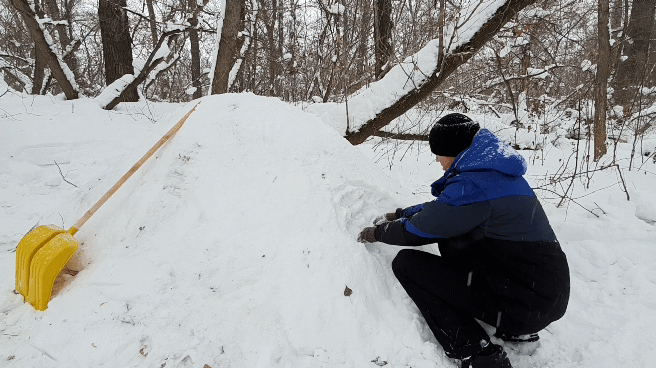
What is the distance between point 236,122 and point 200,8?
4520mm

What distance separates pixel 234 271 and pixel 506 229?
4.89ft

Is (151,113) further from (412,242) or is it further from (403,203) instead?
(412,242)

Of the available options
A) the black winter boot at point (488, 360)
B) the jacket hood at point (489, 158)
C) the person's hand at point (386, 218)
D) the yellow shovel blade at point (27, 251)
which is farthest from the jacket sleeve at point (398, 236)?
the yellow shovel blade at point (27, 251)

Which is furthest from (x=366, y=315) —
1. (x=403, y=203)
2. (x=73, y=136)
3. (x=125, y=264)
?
(x=73, y=136)

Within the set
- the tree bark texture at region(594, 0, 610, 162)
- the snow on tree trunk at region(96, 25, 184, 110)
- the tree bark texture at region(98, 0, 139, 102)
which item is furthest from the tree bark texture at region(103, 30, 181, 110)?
the tree bark texture at region(594, 0, 610, 162)

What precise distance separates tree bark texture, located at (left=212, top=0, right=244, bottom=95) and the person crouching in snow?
3561mm

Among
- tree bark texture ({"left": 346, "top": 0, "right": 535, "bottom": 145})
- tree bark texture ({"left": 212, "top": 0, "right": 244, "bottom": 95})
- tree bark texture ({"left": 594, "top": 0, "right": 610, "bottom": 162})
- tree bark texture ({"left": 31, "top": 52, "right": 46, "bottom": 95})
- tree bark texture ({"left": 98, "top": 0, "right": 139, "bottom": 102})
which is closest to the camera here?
tree bark texture ({"left": 346, "top": 0, "right": 535, "bottom": 145})

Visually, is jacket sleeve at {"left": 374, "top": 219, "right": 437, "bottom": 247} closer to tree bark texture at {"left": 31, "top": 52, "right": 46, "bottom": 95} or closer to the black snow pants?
the black snow pants

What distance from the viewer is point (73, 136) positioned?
4.88m

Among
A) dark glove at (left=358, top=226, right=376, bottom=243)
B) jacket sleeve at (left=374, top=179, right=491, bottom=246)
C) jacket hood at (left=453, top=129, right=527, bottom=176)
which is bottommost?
dark glove at (left=358, top=226, right=376, bottom=243)

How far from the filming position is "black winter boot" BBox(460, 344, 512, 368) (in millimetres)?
1703

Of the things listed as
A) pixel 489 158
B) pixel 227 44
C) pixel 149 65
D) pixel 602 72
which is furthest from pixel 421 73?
pixel 149 65

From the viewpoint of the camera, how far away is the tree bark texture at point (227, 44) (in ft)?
14.5

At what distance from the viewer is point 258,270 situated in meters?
2.02
